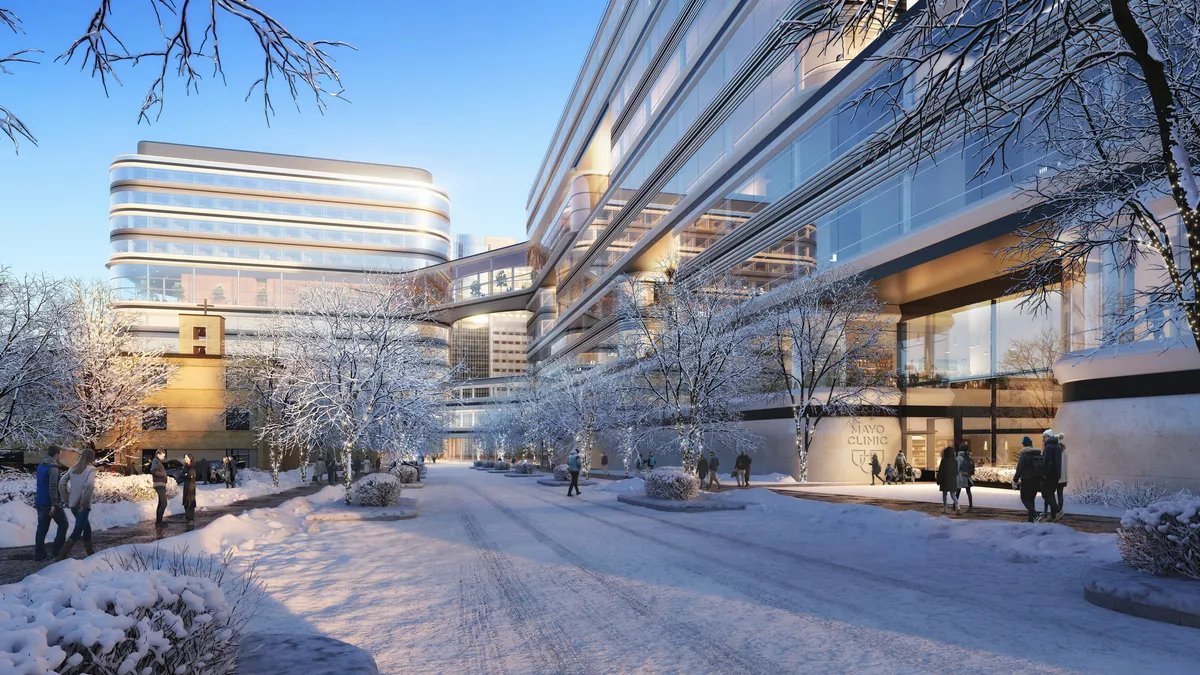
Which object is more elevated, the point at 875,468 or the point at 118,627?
the point at 118,627

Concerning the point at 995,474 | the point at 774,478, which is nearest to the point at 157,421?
the point at 774,478

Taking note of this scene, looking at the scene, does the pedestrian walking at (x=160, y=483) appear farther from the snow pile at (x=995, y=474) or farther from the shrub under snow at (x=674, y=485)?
the snow pile at (x=995, y=474)

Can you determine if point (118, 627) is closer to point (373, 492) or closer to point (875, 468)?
point (373, 492)

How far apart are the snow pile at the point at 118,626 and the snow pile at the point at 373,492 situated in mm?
18338

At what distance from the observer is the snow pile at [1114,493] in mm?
17969

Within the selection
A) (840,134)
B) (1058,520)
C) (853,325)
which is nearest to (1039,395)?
(853,325)

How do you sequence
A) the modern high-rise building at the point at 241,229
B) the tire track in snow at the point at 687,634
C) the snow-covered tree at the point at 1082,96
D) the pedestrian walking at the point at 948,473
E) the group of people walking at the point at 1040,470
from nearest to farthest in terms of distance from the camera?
the tire track in snow at the point at 687,634 → the snow-covered tree at the point at 1082,96 → the group of people walking at the point at 1040,470 → the pedestrian walking at the point at 948,473 → the modern high-rise building at the point at 241,229

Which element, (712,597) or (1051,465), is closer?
(712,597)

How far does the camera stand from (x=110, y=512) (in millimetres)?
20266

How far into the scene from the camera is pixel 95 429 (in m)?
33.1

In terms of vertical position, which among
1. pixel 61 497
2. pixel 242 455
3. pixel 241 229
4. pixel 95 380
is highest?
pixel 241 229

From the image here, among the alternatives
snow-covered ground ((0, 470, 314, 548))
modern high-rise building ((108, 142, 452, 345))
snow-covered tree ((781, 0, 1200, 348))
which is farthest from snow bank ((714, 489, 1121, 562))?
modern high-rise building ((108, 142, 452, 345))

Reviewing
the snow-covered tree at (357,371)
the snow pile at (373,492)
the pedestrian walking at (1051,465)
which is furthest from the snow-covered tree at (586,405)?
the pedestrian walking at (1051,465)

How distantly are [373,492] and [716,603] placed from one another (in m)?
16.1
